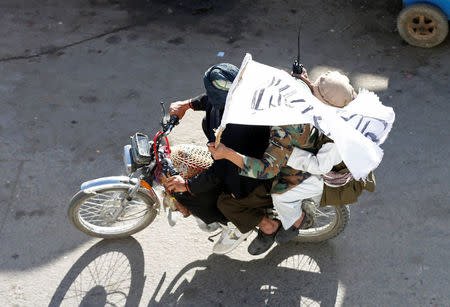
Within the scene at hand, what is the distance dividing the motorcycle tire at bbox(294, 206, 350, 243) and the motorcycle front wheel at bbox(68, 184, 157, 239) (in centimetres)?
128

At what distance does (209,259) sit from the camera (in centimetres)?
447

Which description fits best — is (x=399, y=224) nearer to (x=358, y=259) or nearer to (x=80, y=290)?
(x=358, y=259)

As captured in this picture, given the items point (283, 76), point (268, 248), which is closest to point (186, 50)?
point (268, 248)

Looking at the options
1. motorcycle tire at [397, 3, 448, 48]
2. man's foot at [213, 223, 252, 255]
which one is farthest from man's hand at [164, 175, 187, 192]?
motorcycle tire at [397, 3, 448, 48]

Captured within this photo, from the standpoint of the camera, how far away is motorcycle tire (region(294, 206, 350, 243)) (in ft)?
13.6

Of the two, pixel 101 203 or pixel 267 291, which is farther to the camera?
pixel 101 203

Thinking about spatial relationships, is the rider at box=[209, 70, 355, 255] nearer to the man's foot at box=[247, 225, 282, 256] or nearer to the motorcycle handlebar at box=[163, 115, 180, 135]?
the man's foot at box=[247, 225, 282, 256]

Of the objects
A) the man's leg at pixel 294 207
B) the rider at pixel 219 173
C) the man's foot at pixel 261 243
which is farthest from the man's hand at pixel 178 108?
the man's foot at pixel 261 243

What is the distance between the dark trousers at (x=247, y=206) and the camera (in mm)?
3797

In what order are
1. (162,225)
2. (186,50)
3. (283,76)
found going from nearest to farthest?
(283,76) < (162,225) < (186,50)

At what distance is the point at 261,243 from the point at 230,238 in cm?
26

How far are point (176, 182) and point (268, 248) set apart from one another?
1.05 metres

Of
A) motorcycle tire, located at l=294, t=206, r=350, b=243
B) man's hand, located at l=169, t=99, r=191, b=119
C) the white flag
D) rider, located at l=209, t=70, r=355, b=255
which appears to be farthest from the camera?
motorcycle tire, located at l=294, t=206, r=350, b=243

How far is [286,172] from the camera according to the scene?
12.1 ft
